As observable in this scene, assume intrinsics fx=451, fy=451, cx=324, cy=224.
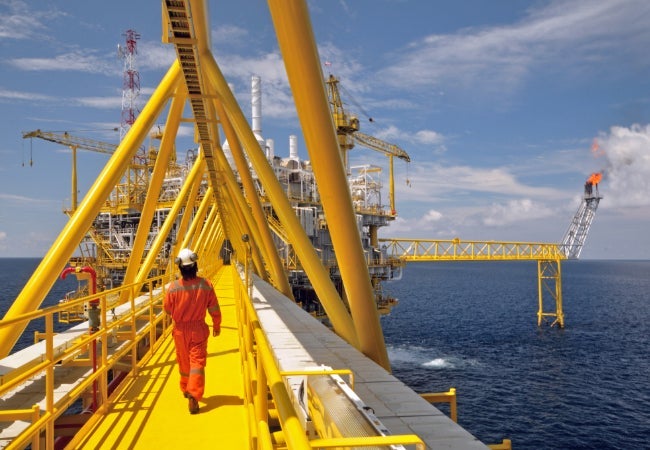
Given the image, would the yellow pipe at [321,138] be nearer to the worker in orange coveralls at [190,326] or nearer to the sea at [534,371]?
the worker in orange coveralls at [190,326]

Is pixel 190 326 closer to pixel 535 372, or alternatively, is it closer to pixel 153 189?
pixel 153 189

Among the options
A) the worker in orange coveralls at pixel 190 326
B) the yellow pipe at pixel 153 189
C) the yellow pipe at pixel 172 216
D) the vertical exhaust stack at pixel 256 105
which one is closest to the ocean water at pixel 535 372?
the yellow pipe at pixel 172 216

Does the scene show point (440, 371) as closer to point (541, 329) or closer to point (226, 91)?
point (541, 329)

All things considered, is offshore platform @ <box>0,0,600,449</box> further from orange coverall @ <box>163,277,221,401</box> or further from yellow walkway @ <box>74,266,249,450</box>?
orange coverall @ <box>163,277,221,401</box>

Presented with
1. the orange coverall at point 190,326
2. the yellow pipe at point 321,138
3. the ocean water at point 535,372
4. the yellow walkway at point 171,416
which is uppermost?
the yellow pipe at point 321,138

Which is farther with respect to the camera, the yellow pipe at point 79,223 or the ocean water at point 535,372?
the ocean water at point 535,372

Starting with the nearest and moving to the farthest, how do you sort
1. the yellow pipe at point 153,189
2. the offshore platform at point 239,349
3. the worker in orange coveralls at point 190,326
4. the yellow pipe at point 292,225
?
the offshore platform at point 239,349, the worker in orange coveralls at point 190,326, the yellow pipe at point 292,225, the yellow pipe at point 153,189

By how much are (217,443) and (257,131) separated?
146 feet

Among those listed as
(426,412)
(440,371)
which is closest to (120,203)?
(440,371)

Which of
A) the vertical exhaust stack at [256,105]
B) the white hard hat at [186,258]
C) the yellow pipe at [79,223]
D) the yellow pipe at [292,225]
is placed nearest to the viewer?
the white hard hat at [186,258]

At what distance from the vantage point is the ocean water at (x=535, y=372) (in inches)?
862

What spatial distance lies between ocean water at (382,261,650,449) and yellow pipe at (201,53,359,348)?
17417mm

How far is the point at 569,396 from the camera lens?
86.7 feet

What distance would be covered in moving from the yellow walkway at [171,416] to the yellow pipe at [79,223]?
167 centimetres
